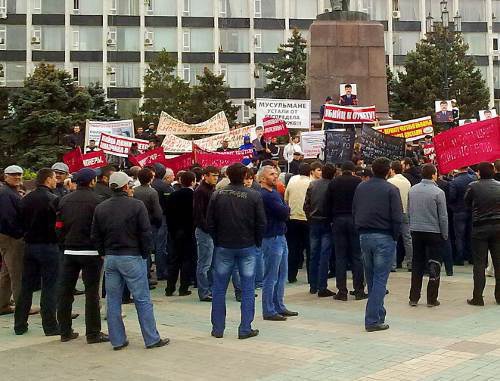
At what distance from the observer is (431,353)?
737 cm

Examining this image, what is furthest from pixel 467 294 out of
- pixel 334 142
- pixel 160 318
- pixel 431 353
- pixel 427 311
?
pixel 334 142

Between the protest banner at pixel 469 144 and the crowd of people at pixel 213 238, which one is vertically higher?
the protest banner at pixel 469 144

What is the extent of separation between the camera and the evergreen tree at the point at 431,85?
154 feet

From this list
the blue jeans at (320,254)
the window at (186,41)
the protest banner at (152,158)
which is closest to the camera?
the blue jeans at (320,254)

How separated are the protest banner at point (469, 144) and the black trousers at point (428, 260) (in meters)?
2.69

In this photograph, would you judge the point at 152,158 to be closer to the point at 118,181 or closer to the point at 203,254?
the point at 203,254

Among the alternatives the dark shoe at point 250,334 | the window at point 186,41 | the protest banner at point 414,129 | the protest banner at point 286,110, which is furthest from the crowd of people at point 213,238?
the window at point 186,41

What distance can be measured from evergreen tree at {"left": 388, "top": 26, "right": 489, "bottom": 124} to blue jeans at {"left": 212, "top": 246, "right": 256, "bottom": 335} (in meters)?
39.6

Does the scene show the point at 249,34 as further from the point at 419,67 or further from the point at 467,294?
the point at 467,294

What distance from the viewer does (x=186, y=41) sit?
66688mm

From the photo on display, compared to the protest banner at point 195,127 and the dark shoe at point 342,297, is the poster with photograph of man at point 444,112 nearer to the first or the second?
the protest banner at point 195,127

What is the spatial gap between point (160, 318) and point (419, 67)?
135 feet

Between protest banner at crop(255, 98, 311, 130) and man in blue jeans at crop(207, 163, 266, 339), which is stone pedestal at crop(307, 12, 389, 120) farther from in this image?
man in blue jeans at crop(207, 163, 266, 339)

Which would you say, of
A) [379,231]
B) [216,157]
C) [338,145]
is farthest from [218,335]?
[338,145]
